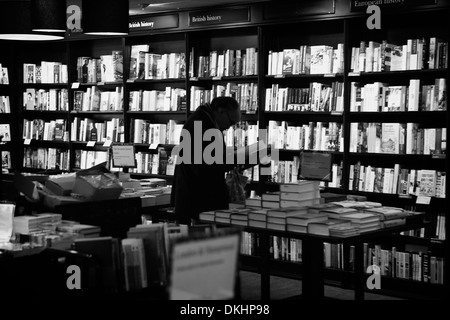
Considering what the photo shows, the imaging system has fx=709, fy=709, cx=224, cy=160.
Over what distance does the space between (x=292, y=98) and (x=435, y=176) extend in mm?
1683

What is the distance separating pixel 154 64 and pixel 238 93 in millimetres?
1269

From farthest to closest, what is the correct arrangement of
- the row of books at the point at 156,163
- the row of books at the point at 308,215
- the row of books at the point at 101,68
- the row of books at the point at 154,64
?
the row of books at the point at 101,68 < the row of books at the point at 156,163 < the row of books at the point at 154,64 < the row of books at the point at 308,215

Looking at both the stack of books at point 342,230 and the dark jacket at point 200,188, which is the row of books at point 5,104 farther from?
the stack of books at point 342,230

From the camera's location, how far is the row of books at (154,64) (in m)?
7.97

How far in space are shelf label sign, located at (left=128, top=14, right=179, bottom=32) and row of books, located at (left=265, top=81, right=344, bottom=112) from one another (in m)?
1.39

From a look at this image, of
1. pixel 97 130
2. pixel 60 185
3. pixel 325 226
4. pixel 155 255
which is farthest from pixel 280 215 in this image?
pixel 97 130

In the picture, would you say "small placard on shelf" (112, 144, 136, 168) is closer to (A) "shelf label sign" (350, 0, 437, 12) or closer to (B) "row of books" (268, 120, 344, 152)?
(B) "row of books" (268, 120, 344, 152)

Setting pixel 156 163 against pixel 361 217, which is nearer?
pixel 361 217

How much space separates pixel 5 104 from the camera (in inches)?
382

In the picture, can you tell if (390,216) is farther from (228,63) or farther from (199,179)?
(228,63)

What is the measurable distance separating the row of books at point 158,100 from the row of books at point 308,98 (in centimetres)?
118

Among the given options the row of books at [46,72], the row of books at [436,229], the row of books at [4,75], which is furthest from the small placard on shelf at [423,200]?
the row of books at [4,75]

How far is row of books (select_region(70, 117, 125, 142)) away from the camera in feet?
28.5

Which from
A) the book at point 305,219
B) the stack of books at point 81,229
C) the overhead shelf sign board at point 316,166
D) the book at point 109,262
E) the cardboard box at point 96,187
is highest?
the overhead shelf sign board at point 316,166
